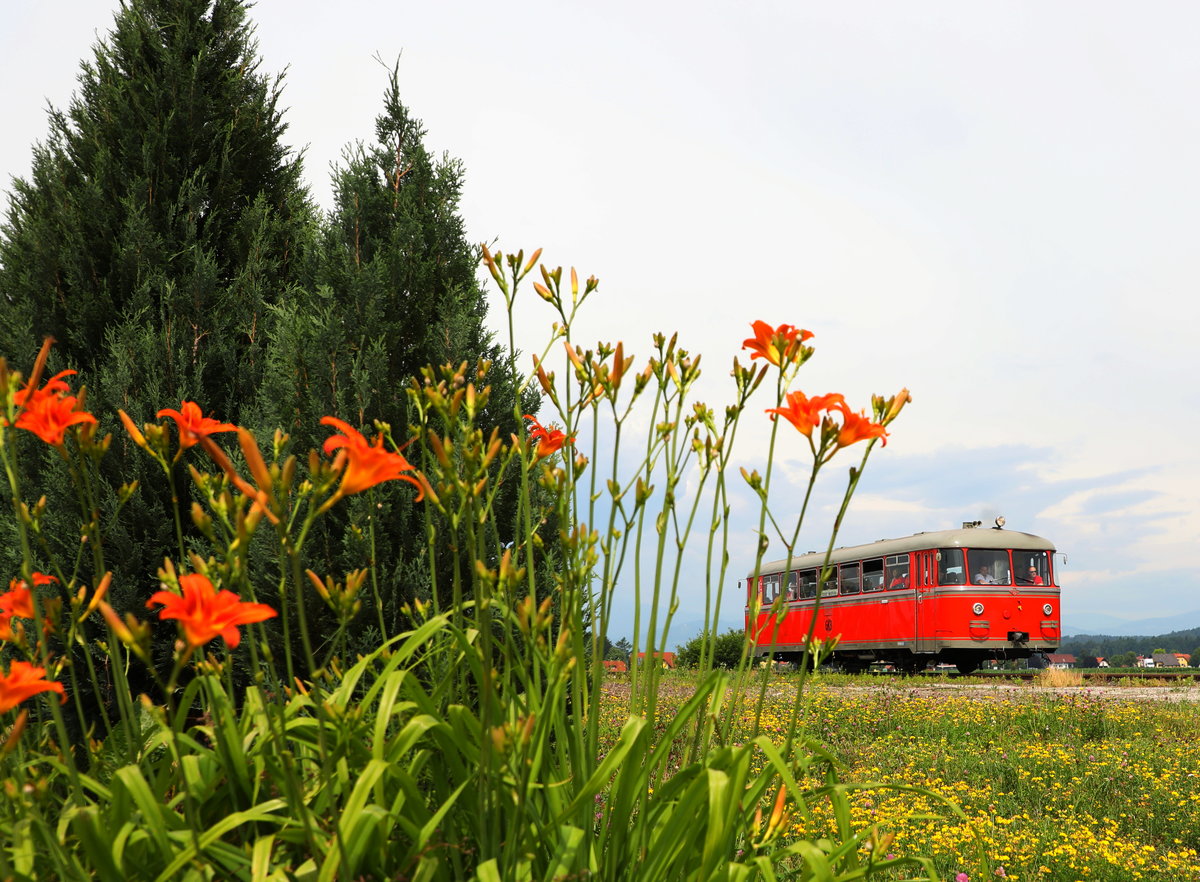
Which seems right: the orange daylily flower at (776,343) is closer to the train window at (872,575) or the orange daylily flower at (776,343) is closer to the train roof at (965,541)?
the train roof at (965,541)

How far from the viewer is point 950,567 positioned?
52.5 ft

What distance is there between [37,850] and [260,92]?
5083 millimetres

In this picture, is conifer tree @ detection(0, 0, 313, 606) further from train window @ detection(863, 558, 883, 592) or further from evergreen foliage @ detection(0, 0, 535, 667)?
train window @ detection(863, 558, 883, 592)

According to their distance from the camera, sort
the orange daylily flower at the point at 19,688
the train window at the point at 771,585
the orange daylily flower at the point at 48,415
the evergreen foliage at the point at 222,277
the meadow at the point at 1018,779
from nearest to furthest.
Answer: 1. the orange daylily flower at the point at 19,688
2. the orange daylily flower at the point at 48,415
3. the meadow at the point at 1018,779
4. the evergreen foliage at the point at 222,277
5. the train window at the point at 771,585

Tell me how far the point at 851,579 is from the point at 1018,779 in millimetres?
13535

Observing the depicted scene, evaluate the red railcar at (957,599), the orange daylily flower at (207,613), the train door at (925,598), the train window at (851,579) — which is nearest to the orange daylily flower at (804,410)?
the orange daylily flower at (207,613)

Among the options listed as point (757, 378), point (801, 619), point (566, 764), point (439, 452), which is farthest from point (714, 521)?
point (801, 619)

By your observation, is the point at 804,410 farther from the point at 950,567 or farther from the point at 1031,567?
the point at 1031,567

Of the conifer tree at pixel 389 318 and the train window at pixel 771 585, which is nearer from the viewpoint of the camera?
the conifer tree at pixel 389 318

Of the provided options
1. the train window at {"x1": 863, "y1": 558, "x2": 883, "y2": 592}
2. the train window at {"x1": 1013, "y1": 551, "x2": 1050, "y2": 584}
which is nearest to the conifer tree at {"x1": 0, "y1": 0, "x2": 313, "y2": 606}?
the train window at {"x1": 863, "y1": 558, "x2": 883, "y2": 592}

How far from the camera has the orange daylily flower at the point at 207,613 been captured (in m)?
1.23

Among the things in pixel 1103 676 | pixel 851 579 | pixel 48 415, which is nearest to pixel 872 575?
pixel 851 579

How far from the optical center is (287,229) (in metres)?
5.40

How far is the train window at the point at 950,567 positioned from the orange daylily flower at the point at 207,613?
645 inches
